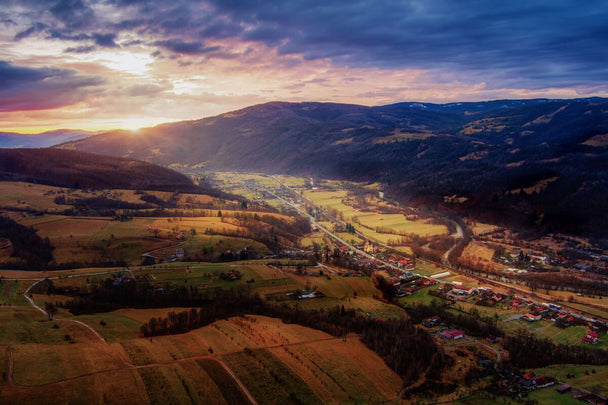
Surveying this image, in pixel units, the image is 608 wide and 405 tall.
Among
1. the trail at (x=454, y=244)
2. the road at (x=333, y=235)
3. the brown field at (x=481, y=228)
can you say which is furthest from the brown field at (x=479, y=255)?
the road at (x=333, y=235)

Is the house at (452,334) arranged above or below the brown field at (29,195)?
below

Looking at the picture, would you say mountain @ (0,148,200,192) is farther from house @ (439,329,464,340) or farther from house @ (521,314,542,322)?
house @ (521,314,542,322)

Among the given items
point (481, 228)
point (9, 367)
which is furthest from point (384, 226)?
point (9, 367)

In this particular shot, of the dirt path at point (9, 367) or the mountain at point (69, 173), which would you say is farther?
the mountain at point (69, 173)

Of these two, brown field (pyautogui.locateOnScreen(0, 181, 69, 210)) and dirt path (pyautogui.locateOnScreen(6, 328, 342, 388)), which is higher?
brown field (pyautogui.locateOnScreen(0, 181, 69, 210))

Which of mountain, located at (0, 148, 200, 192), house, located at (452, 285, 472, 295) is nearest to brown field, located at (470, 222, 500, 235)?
house, located at (452, 285, 472, 295)

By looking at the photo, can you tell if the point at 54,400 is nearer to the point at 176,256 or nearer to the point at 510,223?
the point at 176,256

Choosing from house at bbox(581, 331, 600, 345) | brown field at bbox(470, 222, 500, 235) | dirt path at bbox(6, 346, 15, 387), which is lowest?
house at bbox(581, 331, 600, 345)

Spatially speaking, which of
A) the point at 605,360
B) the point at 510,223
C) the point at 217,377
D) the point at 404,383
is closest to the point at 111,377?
the point at 217,377

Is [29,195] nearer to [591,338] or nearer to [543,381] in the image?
[543,381]

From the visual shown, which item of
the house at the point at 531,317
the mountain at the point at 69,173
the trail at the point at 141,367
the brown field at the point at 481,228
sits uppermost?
the mountain at the point at 69,173

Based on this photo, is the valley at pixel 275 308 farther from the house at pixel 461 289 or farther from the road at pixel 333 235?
the road at pixel 333 235
